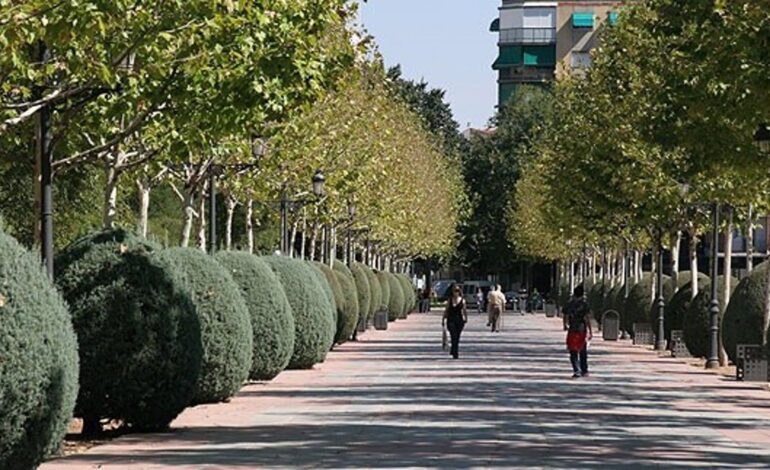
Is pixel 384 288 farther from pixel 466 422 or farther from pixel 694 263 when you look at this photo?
pixel 466 422

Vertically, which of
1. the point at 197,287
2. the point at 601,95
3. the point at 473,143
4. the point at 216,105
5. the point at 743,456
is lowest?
the point at 743,456

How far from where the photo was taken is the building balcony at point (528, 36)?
16188cm

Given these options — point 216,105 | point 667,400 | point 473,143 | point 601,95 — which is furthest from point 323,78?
point 473,143

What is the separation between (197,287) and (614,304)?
4681 centimetres

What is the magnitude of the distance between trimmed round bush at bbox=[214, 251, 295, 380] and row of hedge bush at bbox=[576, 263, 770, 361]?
9.68m

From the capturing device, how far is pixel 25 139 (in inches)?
1045

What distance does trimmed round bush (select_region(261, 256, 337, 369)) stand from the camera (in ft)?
119

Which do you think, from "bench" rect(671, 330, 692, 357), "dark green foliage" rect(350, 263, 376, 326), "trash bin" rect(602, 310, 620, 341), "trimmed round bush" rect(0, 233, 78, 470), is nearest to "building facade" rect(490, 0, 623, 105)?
"dark green foliage" rect(350, 263, 376, 326)

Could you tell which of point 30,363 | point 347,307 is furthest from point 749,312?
point 30,363

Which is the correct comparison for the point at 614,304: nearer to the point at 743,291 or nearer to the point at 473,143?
the point at 743,291

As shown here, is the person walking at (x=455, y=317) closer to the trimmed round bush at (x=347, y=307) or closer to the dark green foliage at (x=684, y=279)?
the trimmed round bush at (x=347, y=307)

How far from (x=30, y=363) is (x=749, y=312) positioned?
82.3ft

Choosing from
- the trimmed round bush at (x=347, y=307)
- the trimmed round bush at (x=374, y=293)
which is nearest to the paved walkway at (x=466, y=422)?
the trimmed round bush at (x=347, y=307)

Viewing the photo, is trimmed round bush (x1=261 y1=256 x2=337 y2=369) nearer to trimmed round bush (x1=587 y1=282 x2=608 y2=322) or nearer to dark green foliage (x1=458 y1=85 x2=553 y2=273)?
trimmed round bush (x1=587 y1=282 x2=608 y2=322)
